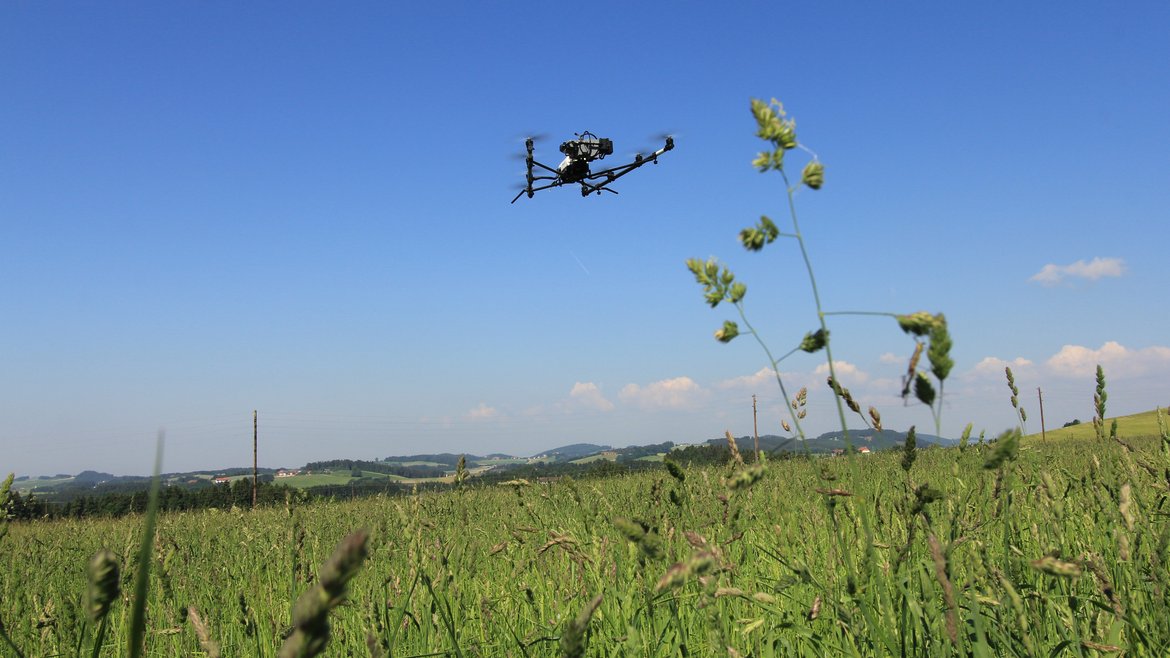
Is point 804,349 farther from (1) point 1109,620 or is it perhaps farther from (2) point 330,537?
(2) point 330,537

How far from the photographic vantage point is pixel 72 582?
6184 millimetres

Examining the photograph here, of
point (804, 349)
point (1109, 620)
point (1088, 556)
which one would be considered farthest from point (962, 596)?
point (804, 349)

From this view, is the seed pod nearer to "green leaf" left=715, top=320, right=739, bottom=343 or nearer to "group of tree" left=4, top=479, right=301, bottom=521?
"green leaf" left=715, top=320, right=739, bottom=343

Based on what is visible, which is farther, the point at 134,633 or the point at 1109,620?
the point at 1109,620

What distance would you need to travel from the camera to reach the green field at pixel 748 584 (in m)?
1.64

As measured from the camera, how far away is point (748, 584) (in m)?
3.65

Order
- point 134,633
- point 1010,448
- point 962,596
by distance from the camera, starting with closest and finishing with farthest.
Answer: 1. point 134,633
2. point 1010,448
3. point 962,596

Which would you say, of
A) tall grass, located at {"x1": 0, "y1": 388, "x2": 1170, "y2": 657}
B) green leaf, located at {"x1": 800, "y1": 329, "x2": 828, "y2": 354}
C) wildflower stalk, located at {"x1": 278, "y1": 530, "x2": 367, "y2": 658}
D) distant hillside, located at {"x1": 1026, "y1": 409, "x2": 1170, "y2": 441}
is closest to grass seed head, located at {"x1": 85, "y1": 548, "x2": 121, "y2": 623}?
tall grass, located at {"x1": 0, "y1": 388, "x2": 1170, "y2": 657}

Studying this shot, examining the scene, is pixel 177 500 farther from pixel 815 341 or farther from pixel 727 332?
pixel 815 341

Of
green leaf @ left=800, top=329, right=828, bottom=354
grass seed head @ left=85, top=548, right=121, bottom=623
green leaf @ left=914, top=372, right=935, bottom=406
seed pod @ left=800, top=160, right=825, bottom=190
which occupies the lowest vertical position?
grass seed head @ left=85, top=548, right=121, bottom=623

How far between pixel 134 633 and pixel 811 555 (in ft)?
12.6

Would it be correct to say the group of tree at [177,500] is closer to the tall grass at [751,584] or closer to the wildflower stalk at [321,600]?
the tall grass at [751,584]

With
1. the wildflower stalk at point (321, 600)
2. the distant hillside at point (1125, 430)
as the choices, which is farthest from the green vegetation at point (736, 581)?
the distant hillside at point (1125, 430)

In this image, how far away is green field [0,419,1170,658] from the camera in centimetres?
164
